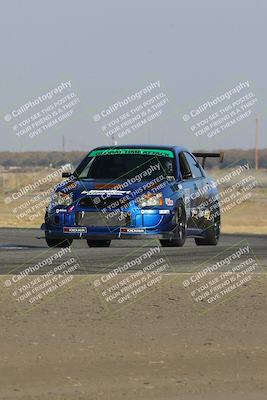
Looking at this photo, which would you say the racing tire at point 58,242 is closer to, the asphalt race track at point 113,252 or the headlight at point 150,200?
the asphalt race track at point 113,252

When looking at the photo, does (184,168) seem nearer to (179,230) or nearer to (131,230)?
(179,230)

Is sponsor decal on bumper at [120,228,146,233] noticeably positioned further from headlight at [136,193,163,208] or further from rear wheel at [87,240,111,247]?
rear wheel at [87,240,111,247]

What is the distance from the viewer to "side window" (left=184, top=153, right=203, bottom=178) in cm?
2070

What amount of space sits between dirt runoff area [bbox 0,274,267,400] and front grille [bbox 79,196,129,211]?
5.62 metres

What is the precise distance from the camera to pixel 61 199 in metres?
18.6

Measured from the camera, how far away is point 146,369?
340 inches

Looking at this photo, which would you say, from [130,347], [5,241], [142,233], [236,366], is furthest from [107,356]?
[5,241]

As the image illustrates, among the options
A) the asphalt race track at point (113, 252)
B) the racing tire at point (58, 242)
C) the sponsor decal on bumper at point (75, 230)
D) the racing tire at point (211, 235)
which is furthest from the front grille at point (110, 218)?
the racing tire at point (211, 235)

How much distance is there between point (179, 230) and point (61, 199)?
2.05 m

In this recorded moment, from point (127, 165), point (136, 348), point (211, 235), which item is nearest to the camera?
point (136, 348)

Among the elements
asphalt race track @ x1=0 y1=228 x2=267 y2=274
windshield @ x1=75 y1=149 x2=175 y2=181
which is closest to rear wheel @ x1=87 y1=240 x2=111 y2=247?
asphalt race track @ x1=0 y1=228 x2=267 y2=274

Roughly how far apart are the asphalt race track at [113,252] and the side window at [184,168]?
4.24ft

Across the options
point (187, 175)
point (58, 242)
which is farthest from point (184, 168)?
point (58, 242)

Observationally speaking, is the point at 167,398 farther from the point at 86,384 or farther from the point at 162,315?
the point at 162,315
